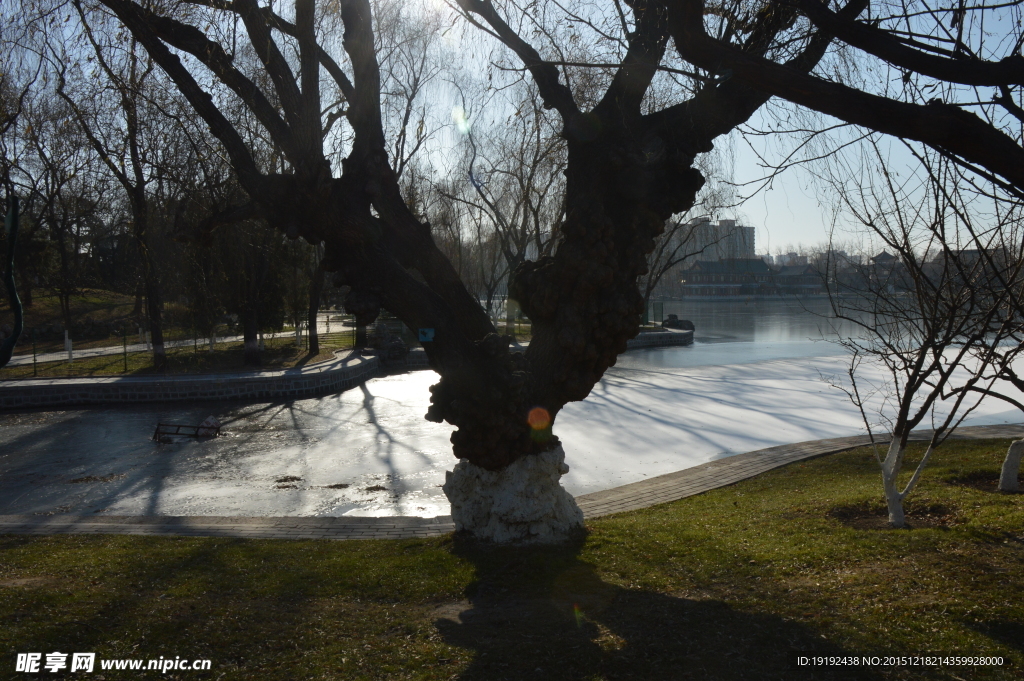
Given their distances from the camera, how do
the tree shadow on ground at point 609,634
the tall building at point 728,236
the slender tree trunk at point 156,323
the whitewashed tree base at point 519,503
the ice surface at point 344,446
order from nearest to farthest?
the tree shadow on ground at point 609,634
the whitewashed tree base at point 519,503
the ice surface at point 344,446
the tall building at point 728,236
the slender tree trunk at point 156,323

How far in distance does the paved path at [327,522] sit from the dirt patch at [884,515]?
2.08 m

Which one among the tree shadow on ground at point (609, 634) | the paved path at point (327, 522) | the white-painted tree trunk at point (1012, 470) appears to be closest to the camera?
the tree shadow on ground at point (609, 634)

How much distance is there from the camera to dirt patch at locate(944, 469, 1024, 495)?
675 centimetres

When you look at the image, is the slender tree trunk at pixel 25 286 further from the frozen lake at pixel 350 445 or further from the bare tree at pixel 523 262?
the bare tree at pixel 523 262

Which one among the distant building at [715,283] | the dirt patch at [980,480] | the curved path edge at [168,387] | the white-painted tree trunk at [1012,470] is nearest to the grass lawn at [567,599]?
the white-painted tree trunk at [1012,470]

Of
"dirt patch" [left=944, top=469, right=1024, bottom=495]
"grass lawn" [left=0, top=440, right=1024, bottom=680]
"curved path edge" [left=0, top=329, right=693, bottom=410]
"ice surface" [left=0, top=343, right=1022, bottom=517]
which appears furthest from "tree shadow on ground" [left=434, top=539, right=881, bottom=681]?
"curved path edge" [left=0, top=329, right=693, bottom=410]

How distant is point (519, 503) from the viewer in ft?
19.1

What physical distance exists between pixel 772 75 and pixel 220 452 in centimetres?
1006

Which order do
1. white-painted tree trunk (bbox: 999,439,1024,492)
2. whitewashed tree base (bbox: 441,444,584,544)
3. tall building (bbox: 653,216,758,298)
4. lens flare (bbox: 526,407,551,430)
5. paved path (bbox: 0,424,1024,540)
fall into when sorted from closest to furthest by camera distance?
lens flare (bbox: 526,407,551,430), whitewashed tree base (bbox: 441,444,584,544), white-painted tree trunk (bbox: 999,439,1024,492), paved path (bbox: 0,424,1024,540), tall building (bbox: 653,216,758,298)

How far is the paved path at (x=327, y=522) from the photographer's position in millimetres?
6570

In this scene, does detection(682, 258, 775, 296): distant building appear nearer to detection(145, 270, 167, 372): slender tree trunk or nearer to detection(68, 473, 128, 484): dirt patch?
detection(145, 270, 167, 372): slender tree trunk

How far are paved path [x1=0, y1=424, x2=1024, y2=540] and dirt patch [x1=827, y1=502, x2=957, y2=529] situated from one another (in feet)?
6.84

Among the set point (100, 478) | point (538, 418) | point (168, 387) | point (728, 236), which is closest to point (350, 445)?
point (100, 478)

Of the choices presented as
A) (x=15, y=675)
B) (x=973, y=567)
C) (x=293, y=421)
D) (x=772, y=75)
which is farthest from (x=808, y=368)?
(x=15, y=675)
